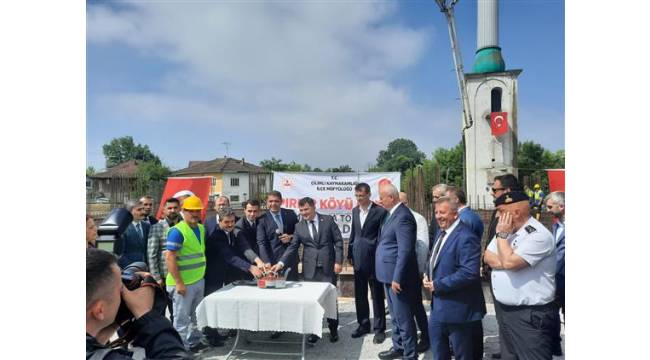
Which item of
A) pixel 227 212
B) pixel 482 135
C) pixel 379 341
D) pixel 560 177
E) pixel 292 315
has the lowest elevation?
pixel 379 341

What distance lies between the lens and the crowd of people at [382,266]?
3.91 ft

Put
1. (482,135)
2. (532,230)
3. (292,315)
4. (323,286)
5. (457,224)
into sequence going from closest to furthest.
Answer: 1. (532,230)
2. (457,224)
3. (292,315)
4. (323,286)
5. (482,135)

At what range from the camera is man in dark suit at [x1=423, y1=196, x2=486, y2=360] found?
2.65 m

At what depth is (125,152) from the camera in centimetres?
4584

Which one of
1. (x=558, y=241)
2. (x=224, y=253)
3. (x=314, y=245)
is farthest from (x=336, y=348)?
(x=558, y=241)

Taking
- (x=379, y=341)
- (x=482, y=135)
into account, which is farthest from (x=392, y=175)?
(x=482, y=135)

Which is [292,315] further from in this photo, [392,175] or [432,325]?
[392,175]

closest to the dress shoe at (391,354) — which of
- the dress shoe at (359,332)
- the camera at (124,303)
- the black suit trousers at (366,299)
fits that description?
the black suit trousers at (366,299)

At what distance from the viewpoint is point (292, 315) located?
129 inches

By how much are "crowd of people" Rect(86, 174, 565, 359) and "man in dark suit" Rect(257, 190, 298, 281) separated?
0.01 m

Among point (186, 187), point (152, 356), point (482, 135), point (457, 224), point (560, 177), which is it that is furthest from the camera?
point (482, 135)

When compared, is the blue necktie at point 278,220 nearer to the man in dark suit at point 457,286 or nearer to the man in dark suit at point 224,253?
the man in dark suit at point 224,253

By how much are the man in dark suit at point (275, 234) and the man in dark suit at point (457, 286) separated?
1.98 meters

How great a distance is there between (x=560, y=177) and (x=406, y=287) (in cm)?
354
